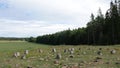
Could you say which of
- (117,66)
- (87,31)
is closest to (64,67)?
(117,66)

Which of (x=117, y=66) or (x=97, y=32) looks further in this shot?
(x=97, y=32)

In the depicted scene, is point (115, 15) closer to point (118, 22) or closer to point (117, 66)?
point (118, 22)

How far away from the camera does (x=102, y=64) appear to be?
748 inches

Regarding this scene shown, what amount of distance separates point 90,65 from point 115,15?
9210 cm

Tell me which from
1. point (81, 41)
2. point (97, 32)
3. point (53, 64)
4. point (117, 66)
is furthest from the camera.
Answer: point (81, 41)

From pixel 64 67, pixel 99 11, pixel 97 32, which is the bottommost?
pixel 64 67

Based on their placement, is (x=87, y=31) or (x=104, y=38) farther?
(x=87, y=31)

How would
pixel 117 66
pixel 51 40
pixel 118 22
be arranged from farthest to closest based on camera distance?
pixel 51 40, pixel 118 22, pixel 117 66

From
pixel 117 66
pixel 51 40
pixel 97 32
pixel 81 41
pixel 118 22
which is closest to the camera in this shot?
pixel 117 66

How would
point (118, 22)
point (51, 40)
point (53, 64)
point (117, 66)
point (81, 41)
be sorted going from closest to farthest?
point (117, 66) → point (53, 64) → point (118, 22) → point (81, 41) → point (51, 40)

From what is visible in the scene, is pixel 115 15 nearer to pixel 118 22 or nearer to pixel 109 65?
pixel 118 22

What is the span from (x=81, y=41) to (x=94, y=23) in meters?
10.4

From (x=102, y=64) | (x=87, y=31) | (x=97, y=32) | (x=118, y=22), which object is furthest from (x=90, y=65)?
(x=87, y=31)

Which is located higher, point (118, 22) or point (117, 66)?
point (118, 22)
